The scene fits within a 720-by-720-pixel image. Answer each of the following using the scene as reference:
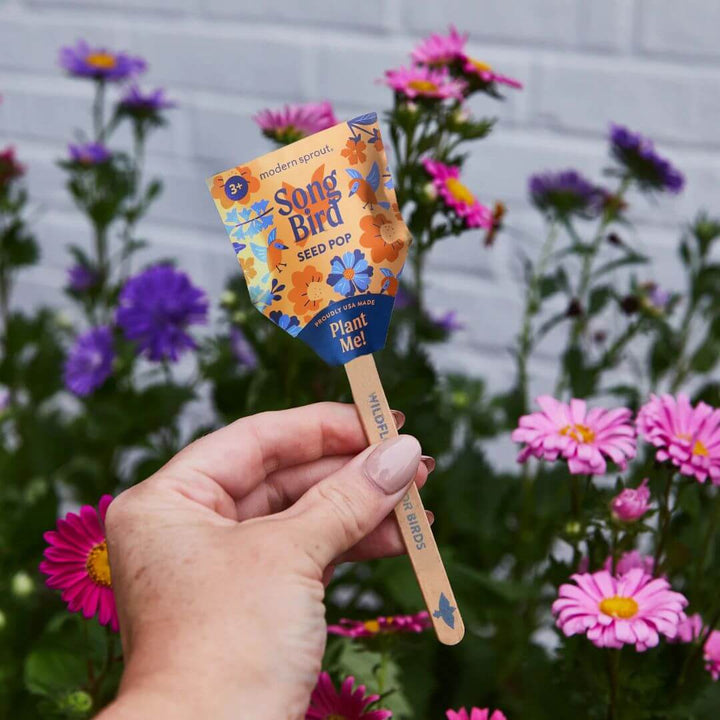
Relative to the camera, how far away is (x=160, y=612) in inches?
13.4

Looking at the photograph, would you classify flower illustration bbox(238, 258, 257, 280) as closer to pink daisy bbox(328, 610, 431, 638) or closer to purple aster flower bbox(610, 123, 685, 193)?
pink daisy bbox(328, 610, 431, 638)

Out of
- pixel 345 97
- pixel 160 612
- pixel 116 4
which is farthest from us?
pixel 116 4

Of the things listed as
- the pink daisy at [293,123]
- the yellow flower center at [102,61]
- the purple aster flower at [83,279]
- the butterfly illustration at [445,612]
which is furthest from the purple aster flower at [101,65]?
the butterfly illustration at [445,612]

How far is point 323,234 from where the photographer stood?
1.31 feet

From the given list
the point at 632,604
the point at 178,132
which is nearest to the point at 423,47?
the point at 632,604

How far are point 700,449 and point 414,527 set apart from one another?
0.14m

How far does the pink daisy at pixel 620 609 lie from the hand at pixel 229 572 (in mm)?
98

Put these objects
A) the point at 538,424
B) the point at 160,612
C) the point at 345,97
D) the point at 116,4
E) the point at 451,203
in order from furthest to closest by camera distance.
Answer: the point at 116,4 → the point at 345,97 → the point at 451,203 → the point at 538,424 → the point at 160,612

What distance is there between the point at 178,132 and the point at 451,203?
637 mm

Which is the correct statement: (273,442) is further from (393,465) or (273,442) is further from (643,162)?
(643,162)

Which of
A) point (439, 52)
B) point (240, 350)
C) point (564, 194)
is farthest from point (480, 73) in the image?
point (240, 350)

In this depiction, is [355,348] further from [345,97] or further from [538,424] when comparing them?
[345,97]

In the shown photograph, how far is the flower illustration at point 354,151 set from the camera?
0.40 meters

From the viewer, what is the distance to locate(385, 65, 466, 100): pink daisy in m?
0.59
